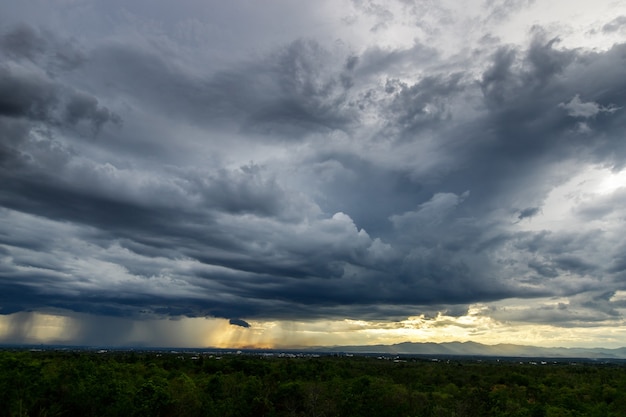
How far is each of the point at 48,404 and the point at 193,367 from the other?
3328 inches

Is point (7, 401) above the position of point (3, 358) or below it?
below

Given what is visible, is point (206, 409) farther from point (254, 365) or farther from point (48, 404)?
point (254, 365)

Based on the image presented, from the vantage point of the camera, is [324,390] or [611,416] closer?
[611,416]

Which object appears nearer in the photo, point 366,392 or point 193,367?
point 366,392

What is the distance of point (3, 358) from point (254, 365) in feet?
298

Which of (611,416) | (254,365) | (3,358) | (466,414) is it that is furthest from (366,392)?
(254,365)

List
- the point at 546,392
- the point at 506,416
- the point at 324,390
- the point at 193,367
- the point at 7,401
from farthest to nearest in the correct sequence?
the point at 193,367 < the point at 546,392 < the point at 324,390 < the point at 506,416 < the point at 7,401

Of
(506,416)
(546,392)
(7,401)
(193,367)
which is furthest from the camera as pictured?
(193,367)

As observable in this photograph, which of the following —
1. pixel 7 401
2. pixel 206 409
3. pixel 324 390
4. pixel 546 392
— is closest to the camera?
pixel 7 401

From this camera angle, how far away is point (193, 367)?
454 feet

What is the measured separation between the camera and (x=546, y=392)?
10125 cm

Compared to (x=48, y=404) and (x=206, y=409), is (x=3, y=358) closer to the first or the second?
(x=48, y=404)

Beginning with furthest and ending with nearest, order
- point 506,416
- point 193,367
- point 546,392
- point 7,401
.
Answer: point 193,367
point 546,392
point 506,416
point 7,401

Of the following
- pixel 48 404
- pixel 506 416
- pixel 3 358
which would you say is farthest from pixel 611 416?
pixel 3 358
